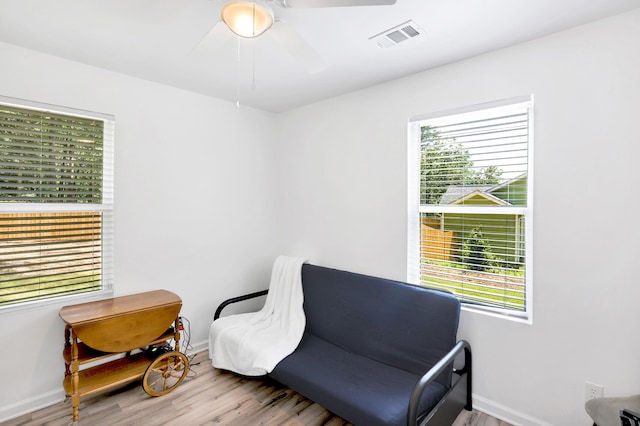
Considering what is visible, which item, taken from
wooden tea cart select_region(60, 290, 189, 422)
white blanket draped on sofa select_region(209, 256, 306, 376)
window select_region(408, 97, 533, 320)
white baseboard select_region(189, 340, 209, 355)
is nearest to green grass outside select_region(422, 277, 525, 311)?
window select_region(408, 97, 533, 320)

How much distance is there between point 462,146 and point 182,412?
268 centimetres

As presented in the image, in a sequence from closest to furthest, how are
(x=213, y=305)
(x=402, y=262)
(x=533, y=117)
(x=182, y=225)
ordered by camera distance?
(x=533, y=117) → (x=402, y=262) → (x=182, y=225) → (x=213, y=305)

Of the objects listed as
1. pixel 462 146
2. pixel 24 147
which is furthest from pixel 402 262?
pixel 24 147

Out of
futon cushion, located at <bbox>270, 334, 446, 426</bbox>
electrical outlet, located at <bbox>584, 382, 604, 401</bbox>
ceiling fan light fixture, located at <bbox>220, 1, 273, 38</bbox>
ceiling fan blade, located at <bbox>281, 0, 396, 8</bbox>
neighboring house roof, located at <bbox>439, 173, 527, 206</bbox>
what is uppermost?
ceiling fan light fixture, located at <bbox>220, 1, 273, 38</bbox>

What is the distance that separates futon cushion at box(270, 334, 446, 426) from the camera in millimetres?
1746

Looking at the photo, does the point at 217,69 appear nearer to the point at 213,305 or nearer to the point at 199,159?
the point at 199,159

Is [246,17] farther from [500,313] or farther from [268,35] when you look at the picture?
[500,313]

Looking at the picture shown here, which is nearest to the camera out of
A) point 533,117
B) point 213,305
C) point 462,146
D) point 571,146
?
point 571,146

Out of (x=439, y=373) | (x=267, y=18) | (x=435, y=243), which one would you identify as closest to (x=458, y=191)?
(x=435, y=243)

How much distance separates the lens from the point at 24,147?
2143mm

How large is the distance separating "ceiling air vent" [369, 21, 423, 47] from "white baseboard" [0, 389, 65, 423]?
320 cm

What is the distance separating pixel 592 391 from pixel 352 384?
51.9 inches

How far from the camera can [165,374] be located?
2.37 meters

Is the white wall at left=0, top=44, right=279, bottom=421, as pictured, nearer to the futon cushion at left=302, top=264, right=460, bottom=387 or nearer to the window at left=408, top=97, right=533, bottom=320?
the futon cushion at left=302, top=264, right=460, bottom=387
